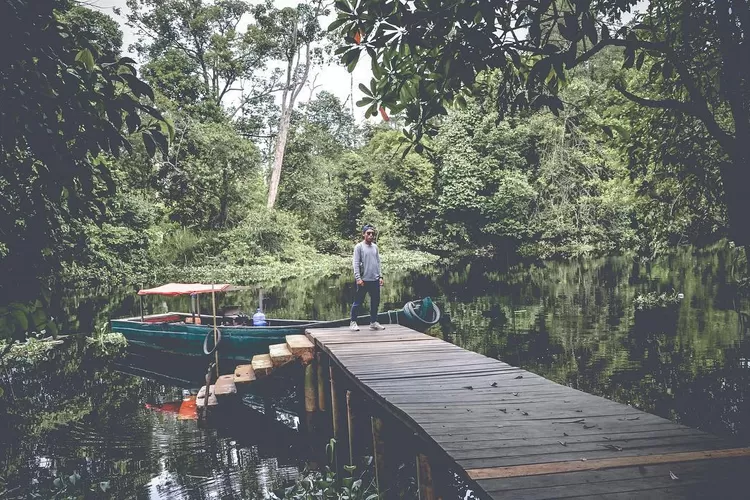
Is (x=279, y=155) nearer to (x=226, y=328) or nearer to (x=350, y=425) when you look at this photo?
(x=226, y=328)

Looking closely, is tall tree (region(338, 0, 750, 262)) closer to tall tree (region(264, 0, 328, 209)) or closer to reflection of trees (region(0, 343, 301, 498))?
reflection of trees (region(0, 343, 301, 498))

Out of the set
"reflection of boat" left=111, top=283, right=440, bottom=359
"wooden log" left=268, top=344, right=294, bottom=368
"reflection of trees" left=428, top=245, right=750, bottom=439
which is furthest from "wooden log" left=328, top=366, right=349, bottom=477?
"reflection of trees" left=428, top=245, right=750, bottom=439

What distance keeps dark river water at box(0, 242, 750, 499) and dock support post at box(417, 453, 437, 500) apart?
2.23 m

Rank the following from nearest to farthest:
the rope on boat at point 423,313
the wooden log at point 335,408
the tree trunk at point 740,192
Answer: the tree trunk at point 740,192 < the wooden log at point 335,408 < the rope on boat at point 423,313

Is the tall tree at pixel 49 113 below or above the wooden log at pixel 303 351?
above

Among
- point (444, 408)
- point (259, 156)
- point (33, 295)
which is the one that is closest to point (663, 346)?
point (444, 408)

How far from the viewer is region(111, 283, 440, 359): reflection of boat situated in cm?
1108

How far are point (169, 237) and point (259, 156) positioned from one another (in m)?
6.54

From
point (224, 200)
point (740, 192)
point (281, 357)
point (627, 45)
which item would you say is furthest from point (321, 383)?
point (224, 200)

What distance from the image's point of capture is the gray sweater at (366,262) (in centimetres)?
916

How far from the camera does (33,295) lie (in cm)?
234

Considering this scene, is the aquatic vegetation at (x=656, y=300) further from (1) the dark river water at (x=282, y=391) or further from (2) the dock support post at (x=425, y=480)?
(2) the dock support post at (x=425, y=480)

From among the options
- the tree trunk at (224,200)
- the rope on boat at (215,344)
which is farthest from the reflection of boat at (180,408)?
the tree trunk at (224,200)

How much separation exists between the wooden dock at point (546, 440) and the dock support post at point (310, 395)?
9.59 feet
